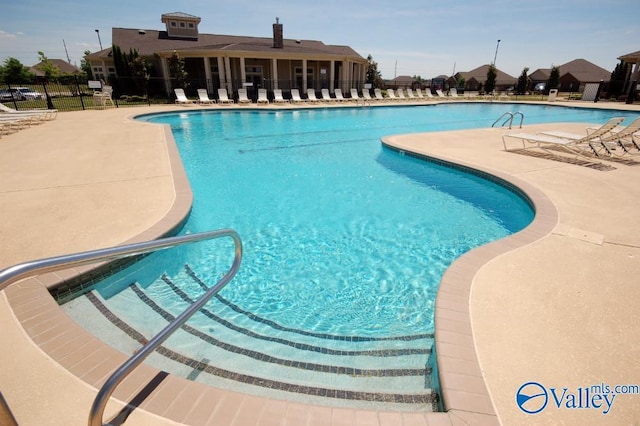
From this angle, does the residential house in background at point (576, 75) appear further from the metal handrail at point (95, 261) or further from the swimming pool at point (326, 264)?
the metal handrail at point (95, 261)

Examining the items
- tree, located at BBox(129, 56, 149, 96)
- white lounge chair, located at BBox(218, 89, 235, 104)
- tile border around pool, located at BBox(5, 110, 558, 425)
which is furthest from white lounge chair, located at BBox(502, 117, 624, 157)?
tree, located at BBox(129, 56, 149, 96)

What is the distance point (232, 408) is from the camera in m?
1.93

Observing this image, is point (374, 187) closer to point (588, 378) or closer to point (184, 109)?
point (588, 378)

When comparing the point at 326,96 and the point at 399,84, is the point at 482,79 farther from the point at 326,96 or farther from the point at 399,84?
the point at 326,96

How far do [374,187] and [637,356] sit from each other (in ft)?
18.6

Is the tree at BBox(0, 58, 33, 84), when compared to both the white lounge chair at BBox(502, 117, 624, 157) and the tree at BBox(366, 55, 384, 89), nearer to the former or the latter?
the tree at BBox(366, 55, 384, 89)

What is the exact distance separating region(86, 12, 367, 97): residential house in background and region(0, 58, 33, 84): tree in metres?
28.7

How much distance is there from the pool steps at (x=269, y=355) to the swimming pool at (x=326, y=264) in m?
0.02

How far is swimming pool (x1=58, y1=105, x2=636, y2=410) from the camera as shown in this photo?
284cm

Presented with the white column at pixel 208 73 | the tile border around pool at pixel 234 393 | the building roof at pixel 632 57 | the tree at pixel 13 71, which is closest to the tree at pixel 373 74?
the white column at pixel 208 73

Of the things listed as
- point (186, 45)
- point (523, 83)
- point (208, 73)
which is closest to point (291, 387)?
point (208, 73)

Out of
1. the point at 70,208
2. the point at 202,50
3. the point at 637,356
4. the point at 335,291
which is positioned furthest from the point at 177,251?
the point at 202,50

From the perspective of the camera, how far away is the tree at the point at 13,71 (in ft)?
152

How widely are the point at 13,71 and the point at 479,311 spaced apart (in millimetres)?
68058
